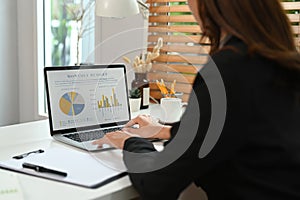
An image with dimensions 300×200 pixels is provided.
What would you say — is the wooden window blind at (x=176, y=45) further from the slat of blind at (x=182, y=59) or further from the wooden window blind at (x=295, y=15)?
the wooden window blind at (x=295, y=15)

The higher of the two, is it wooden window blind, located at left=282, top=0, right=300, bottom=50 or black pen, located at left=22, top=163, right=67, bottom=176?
wooden window blind, located at left=282, top=0, right=300, bottom=50

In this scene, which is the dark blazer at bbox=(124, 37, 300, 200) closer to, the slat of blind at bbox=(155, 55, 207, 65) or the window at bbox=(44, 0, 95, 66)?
the slat of blind at bbox=(155, 55, 207, 65)

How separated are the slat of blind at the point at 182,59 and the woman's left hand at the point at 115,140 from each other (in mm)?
1000

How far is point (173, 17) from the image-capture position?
7.97 feet

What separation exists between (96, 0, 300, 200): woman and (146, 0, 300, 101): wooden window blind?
127cm

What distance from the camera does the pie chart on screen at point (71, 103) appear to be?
5.57 ft

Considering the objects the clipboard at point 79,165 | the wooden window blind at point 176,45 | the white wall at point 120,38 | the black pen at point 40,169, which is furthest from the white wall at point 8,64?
the black pen at point 40,169

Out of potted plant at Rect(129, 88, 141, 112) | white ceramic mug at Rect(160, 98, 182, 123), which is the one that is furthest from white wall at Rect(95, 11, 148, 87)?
white ceramic mug at Rect(160, 98, 182, 123)

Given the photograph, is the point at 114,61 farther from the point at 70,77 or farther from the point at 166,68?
the point at 70,77

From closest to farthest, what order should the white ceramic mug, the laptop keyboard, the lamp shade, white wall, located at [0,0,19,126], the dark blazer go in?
1. the dark blazer
2. the laptop keyboard
3. the white ceramic mug
4. the lamp shade
5. white wall, located at [0,0,19,126]

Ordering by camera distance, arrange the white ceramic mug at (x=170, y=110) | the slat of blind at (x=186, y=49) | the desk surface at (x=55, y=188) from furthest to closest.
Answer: the slat of blind at (x=186, y=49) < the white ceramic mug at (x=170, y=110) < the desk surface at (x=55, y=188)

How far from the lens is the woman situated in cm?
99

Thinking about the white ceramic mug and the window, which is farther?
the window

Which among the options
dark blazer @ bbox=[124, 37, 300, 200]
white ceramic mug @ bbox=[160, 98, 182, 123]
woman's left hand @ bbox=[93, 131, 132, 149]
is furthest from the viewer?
white ceramic mug @ bbox=[160, 98, 182, 123]
